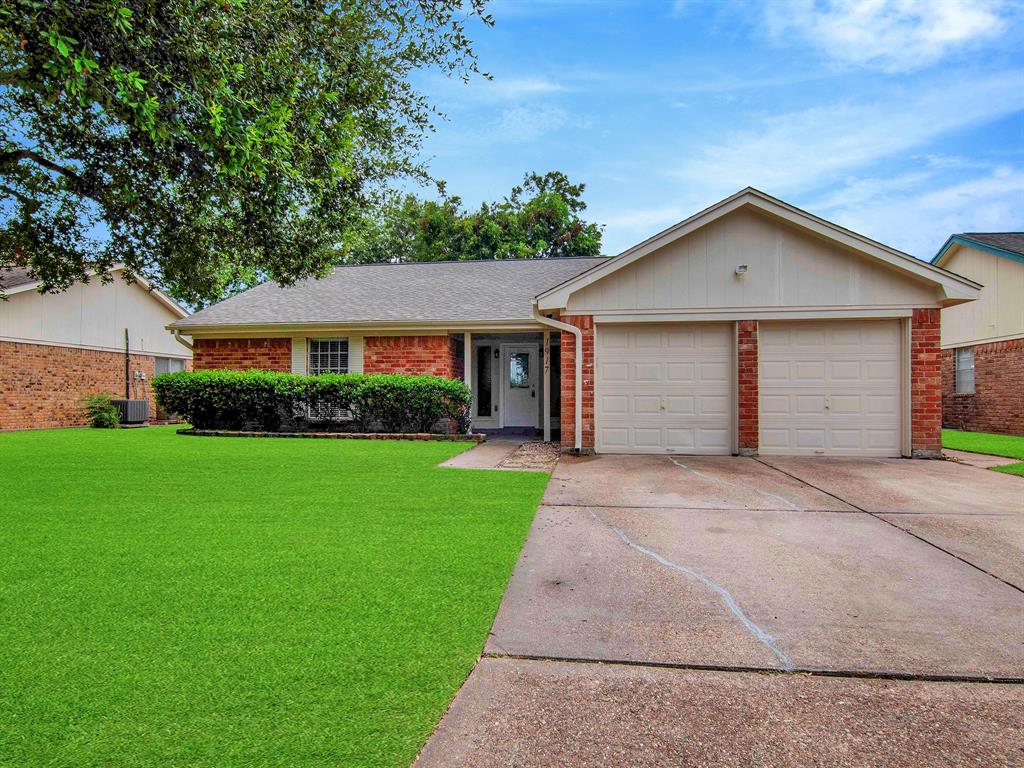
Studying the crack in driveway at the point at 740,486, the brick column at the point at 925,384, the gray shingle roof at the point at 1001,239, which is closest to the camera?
the crack in driveway at the point at 740,486

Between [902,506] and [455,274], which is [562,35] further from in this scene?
[902,506]

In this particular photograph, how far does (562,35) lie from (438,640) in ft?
39.0

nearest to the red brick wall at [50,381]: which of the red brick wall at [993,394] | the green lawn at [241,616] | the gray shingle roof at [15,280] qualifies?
Answer: the gray shingle roof at [15,280]

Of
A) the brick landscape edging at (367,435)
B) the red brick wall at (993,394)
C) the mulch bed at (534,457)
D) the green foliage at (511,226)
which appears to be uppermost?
the green foliage at (511,226)

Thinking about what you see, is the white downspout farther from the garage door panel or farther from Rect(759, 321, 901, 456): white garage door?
Rect(759, 321, 901, 456): white garage door

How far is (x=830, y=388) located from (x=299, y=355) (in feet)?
39.0

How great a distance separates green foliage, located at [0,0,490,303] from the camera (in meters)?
5.73

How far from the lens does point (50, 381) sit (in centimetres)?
1706

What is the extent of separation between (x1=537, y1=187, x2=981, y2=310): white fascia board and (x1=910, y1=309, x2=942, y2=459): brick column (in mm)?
535

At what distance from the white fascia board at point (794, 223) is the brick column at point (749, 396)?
6.10ft

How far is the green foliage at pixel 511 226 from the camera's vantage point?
3069 cm

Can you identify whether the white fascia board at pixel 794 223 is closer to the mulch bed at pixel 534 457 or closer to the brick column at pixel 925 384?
the brick column at pixel 925 384

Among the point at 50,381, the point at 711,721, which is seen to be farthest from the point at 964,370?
the point at 50,381

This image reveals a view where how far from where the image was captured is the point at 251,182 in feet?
23.8
